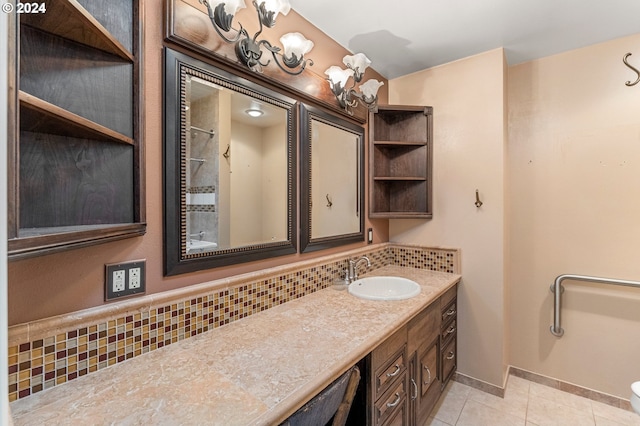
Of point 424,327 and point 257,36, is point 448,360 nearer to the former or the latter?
point 424,327

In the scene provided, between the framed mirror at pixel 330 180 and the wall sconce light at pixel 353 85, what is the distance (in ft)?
0.45

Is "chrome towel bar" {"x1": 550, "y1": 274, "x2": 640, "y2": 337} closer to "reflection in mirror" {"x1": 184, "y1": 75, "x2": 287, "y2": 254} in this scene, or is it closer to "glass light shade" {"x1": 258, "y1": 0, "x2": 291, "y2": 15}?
"reflection in mirror" {"x1": 184, "y1": 75, "x2": 287, "y2": 254}

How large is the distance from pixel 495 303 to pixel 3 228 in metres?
2.45

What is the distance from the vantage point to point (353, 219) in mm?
2137

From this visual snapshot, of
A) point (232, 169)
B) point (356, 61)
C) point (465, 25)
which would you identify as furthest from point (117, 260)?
point (465, 25)

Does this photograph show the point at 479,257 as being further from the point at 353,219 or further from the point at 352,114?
the point at 352,114

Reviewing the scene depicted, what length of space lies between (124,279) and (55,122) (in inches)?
20.8

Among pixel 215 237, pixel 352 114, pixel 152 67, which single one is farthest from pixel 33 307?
pixel 352 114

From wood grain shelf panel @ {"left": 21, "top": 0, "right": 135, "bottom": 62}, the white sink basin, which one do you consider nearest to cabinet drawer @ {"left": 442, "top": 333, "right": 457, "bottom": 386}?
the white sink basin

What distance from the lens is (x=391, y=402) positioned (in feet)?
4.22

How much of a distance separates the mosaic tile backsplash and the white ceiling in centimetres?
149

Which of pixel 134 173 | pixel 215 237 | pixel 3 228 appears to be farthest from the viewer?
pixel 215 237

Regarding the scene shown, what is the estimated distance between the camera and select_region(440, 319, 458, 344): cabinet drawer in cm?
193

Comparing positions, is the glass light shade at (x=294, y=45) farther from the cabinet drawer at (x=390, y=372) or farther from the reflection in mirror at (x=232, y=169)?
the cabinet drawer at (x=390, y=372)
